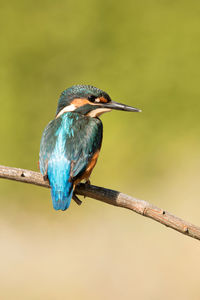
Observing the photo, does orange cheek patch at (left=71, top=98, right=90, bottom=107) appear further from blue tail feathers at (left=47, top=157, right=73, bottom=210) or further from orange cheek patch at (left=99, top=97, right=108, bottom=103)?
blue tail feathers at (left=47, top=157, right=73, bottom=210)

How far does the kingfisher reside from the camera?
2473mm

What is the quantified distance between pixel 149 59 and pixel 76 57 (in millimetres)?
675

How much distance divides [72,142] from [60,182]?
0.25 meters

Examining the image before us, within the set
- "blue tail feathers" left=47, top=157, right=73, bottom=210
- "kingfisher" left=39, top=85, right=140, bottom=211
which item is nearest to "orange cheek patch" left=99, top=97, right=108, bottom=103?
"kingfisher" left=39, top=85, right=140, bottom=211

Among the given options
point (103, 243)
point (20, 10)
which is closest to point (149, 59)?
point (20, 10)

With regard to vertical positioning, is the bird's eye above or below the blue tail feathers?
above

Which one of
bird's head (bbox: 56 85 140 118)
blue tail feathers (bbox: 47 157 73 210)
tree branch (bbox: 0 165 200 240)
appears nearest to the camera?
tree branch (bbox: 0 165 200 240)

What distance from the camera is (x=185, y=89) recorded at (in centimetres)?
529

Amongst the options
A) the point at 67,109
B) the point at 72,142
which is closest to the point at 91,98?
the point at 67,109

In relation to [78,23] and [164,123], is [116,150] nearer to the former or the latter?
[164,123]

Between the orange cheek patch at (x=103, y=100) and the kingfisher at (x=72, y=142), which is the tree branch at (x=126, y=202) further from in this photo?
the orange cheek patch at (x=103, y=100)

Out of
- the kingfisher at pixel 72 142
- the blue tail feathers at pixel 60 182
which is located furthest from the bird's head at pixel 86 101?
the blue tail feathers at pixel 60 182

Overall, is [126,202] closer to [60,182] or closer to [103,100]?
[60,182]

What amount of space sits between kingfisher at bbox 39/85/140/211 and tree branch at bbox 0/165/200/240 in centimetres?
5
